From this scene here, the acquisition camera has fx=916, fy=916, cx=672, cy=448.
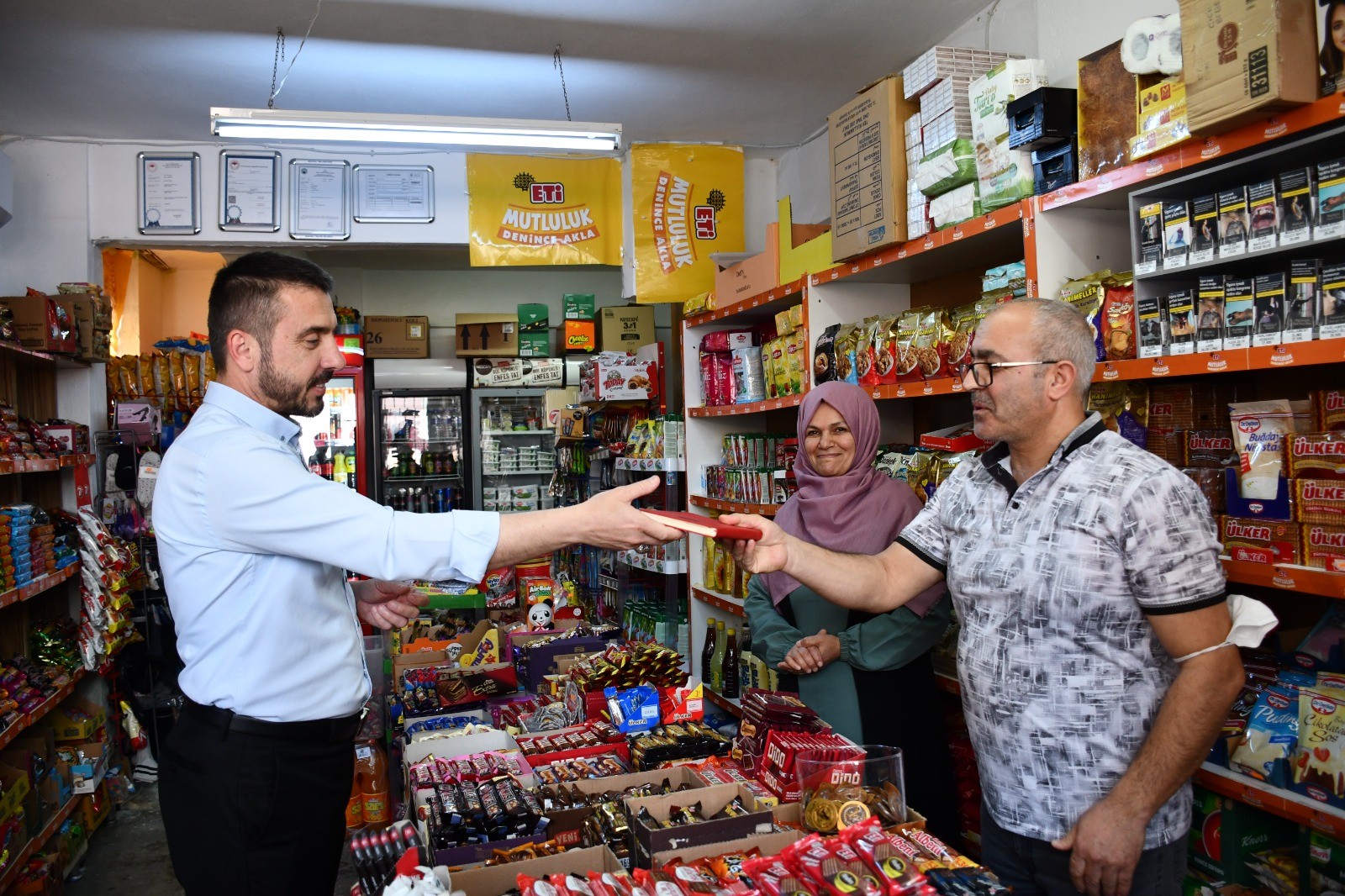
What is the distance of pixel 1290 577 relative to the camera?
2.17m

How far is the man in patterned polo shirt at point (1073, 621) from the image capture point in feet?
6.55

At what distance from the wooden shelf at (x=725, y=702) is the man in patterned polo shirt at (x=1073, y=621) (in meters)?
2.43

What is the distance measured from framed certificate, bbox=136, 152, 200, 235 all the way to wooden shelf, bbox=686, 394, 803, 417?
11.6ft

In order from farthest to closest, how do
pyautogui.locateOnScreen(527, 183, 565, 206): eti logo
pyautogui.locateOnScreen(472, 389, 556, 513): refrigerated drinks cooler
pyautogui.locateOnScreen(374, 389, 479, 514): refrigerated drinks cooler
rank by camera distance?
pyautogui.locateOnScreen(472, 389, 556, 513): refrigerated drinks cooler → pyautogui.locateOnScreen(374, 389, 479, 514): refrigerated drinks cooler → pyautogui.locateOnScreen(527, 183, 565, 206): eti logo

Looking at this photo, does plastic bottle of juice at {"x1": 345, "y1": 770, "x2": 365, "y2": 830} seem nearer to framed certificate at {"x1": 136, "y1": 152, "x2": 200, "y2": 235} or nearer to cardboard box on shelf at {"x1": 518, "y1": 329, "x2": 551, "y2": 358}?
framed certificate at {"x1": 136, "y1": 152, "x2": 200, "y2": 235}

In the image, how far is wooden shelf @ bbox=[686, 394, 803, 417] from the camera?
14.4 ft

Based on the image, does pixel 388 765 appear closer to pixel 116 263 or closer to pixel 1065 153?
pixel 1065 153

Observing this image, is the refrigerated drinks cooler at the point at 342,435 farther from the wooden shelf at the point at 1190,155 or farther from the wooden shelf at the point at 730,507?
the wooden shelf at the point at 1190,155

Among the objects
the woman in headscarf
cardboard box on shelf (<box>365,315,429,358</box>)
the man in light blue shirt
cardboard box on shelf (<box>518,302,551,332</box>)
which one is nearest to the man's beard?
the man in light blue shirt

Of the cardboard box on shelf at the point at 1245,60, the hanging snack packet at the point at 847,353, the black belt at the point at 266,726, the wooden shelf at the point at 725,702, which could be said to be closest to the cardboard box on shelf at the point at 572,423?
the wooden shelf at the point at 725,702

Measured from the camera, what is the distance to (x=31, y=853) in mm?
4285

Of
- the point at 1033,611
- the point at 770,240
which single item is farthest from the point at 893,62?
the point at 1033,611

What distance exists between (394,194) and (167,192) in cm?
145

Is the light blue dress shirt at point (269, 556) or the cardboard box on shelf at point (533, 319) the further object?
the cardboard box on shelf at point (533, 319)
